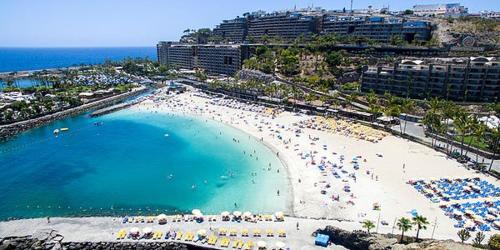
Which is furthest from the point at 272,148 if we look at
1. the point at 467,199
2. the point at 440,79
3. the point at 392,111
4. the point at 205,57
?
the point at 205,57

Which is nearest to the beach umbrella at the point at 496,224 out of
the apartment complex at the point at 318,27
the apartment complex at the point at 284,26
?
the apartment complex at the point at 318,27

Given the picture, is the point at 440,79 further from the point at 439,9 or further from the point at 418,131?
the point at 439,9

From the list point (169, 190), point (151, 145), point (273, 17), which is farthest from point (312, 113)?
point (273, 17)

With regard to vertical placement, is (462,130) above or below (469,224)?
above

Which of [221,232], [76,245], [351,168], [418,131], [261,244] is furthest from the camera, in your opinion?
[418,131]

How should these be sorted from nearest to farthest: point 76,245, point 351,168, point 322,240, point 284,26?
point 322,240
point 76,245
point 351,168
point 284,26

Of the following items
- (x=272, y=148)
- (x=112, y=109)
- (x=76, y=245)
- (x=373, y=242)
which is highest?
(x=373, y=242)
